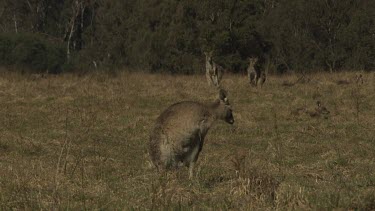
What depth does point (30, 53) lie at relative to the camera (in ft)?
124

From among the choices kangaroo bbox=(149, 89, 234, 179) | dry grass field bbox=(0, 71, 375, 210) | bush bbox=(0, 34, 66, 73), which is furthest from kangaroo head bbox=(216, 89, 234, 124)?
bush bbox=(0, 34, 66, 73)

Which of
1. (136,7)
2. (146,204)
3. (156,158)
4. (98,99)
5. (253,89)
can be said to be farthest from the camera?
(136,7)

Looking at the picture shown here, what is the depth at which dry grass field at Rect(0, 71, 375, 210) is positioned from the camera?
603 cm

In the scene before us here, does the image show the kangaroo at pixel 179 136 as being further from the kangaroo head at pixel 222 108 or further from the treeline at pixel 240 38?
the treeline at pixel 240 38

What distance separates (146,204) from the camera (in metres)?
5.80

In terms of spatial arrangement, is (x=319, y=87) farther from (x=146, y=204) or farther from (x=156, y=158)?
(x=146, y=204)

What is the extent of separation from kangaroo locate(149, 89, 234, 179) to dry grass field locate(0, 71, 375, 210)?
→ 0.25 meters

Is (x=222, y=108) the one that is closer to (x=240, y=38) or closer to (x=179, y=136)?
(x=179, y=136)

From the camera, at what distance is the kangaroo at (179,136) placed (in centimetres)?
768

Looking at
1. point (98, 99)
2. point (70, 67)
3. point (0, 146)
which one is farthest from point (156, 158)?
point (70, 67)

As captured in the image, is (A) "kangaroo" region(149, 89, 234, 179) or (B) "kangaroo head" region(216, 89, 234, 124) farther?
(B) "kangaroo head" region(216, 89, 234, 124)

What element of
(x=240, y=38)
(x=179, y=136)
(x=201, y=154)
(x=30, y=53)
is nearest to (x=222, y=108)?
Answer: (x=179, y=136)

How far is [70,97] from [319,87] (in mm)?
9058

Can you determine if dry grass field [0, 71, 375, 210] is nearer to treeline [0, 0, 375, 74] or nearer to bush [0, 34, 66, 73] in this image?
bush [0, 34, 66, 73]
